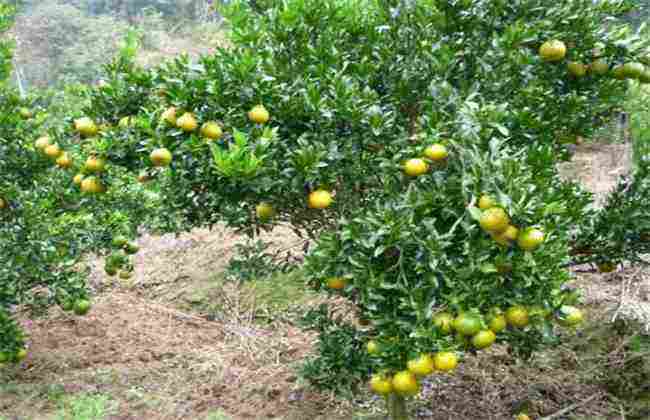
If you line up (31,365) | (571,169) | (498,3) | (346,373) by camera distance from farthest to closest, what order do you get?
(571,169)
(31,365)
(346,373)
(498,3)

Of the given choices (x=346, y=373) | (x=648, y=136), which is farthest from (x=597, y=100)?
(x=346, y=373)

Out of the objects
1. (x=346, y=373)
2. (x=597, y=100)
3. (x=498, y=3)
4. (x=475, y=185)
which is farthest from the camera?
(x=346, y=373)

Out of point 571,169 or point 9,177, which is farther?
point 571,169

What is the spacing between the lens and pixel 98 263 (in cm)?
916

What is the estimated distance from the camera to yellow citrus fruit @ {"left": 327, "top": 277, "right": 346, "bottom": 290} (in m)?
2.35

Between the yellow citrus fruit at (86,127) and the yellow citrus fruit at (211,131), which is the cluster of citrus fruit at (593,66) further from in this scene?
the yellow citrus fruit at (86,127)

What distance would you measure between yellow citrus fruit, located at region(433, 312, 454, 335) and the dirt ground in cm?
231

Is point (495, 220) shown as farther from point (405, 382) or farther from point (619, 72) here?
point (619, 72)

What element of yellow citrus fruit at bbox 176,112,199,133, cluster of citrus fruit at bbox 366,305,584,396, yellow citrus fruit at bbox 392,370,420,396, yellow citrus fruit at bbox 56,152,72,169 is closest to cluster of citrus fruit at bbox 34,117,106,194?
yellow citrus fruit at bbox 56,152,72,169

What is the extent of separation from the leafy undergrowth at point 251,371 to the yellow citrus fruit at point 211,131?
200cm

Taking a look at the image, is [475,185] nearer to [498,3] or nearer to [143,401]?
[498,3]

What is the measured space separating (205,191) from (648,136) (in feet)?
7.65

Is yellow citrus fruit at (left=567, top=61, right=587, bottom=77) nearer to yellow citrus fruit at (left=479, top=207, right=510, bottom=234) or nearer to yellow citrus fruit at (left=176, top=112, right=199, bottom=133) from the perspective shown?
yellow citrus fruit at (left=479, top=207, right=510, bottom=234)

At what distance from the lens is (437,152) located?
7.47 feet
